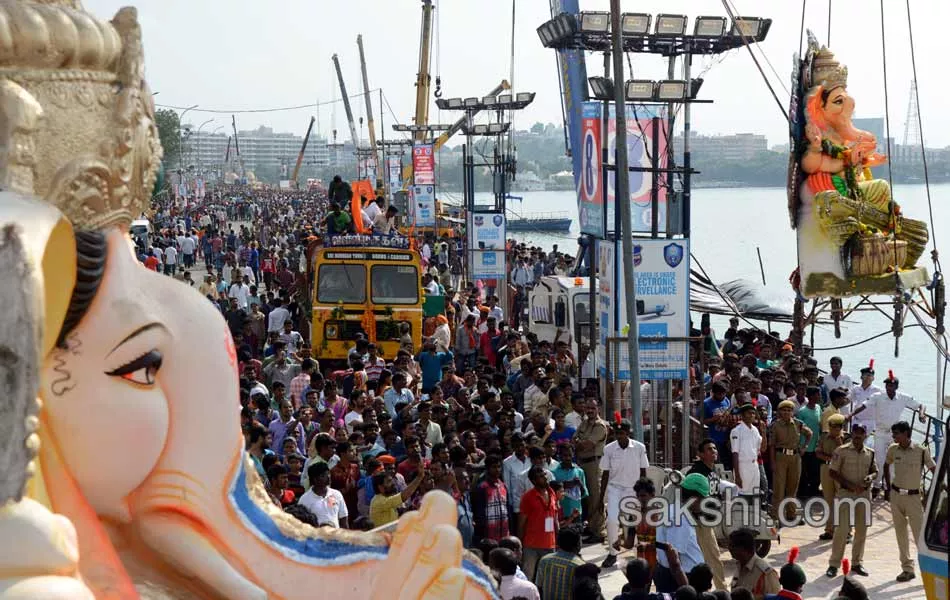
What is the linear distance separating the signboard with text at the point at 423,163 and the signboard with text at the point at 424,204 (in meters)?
0.17

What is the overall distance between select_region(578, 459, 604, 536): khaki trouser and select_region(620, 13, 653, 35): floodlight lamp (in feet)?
14.7

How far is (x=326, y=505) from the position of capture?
864cm

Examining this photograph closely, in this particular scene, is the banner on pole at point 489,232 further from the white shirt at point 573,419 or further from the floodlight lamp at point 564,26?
the white shirt at point 573,419

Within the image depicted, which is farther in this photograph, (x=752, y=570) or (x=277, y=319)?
(x=277, y=319)

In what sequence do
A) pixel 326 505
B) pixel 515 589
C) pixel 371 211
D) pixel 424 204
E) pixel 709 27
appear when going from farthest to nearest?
1. pixel 424 204
2. pixel 371 211
3. pixel 709 27
4. pixel 326 505
5. pixel 515 589

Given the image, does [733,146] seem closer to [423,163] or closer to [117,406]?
[423,163]

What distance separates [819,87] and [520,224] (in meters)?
68.3

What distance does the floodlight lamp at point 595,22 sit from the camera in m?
13.1

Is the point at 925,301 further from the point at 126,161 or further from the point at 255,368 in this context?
the point at 126,161

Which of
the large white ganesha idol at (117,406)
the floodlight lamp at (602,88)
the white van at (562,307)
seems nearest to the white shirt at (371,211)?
the white van at (562,307)

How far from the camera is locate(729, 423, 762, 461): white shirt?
37.3 feet

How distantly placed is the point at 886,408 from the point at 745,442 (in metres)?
2.34

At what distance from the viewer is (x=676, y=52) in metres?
13.7

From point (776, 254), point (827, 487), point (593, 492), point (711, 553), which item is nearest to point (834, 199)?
point (827, 487)
